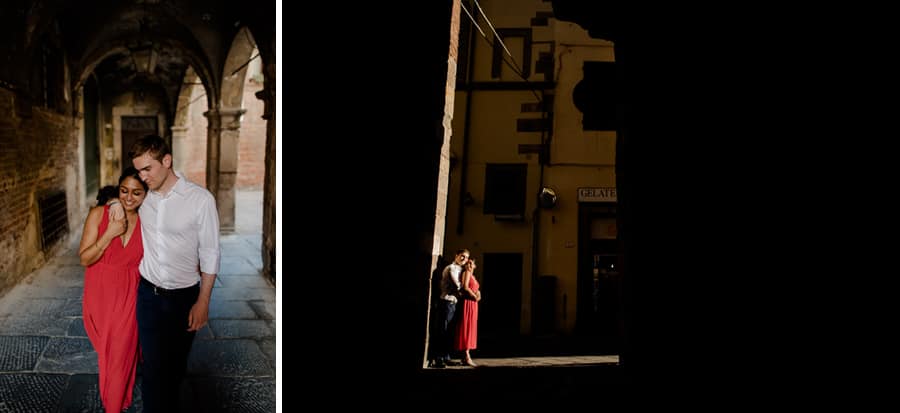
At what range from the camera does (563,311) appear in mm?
12102

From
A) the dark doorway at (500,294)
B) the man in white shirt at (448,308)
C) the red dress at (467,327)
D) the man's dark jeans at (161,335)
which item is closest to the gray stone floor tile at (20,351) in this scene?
the man's dark jeans at (161,335)

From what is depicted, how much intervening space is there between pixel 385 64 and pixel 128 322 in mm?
1759

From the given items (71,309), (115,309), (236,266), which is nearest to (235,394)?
(115,309)

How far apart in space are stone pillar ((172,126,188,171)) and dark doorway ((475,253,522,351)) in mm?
9235

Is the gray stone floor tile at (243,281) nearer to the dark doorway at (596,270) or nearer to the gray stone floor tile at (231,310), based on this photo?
the gray stone floor tile at (231,310)

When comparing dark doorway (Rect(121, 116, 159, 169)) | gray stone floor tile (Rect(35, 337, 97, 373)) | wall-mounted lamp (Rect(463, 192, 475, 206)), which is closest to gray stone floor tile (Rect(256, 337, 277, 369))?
gray stone floor tile (Rect(35, 337, 97, 373))

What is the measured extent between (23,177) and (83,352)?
3.43m

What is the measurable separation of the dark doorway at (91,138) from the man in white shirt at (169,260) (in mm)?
12695

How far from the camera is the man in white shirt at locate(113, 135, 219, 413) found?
3.61m

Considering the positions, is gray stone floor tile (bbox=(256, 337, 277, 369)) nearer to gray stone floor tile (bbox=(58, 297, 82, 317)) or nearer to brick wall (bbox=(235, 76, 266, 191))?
gray stone floor tile (bbox=(58, 297, 82, 317))

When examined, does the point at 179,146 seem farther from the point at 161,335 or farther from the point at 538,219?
the point at 161,335

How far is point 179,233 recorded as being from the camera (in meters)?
3.63

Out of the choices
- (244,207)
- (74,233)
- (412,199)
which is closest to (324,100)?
(412,199)

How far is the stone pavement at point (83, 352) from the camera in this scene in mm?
4145
